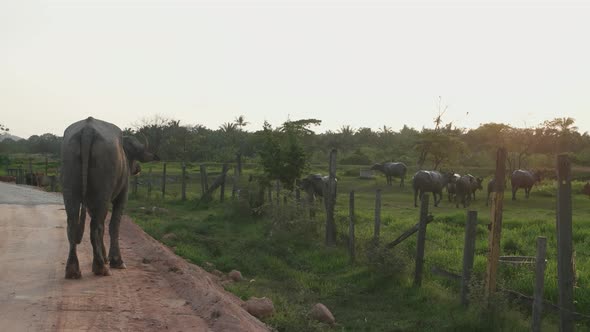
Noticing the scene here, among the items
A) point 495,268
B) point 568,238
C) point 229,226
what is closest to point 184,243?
point 229,226

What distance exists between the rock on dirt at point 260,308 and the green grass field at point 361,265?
15 centimetres

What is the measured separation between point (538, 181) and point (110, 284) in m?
28.5

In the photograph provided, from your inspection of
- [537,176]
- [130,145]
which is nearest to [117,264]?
[130,145]

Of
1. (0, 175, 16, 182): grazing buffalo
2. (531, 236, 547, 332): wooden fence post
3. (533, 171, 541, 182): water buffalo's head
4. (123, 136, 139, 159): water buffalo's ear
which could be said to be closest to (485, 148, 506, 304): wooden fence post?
(531, 236, 547, 332): wooden fence post

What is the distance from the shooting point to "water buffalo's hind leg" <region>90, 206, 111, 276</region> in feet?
27.7

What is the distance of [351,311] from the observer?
31.4 ft

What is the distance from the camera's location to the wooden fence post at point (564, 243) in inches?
256

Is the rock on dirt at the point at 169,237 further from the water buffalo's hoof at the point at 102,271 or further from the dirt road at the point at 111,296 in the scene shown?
the water buffalo's hoof at the point at 102,271

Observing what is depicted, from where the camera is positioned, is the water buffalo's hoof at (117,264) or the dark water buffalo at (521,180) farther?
the dark water buffalo at (521,180)

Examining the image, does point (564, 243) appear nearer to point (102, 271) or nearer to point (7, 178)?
point (102, 271)

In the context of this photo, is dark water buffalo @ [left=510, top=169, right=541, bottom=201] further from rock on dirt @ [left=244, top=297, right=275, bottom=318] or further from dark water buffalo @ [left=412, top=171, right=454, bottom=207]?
rock on dirt @ [left=244, top=297, right=275, bottom=318]

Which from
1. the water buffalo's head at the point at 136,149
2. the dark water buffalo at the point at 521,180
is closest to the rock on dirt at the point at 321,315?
the water buffalo's head at the point at 136,149

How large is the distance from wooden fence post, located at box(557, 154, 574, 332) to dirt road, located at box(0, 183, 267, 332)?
3446 millimetres

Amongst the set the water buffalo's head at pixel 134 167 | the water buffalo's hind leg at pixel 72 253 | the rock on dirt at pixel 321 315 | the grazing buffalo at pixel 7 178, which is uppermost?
Result: the water buffalo's head at pixel 134 167
